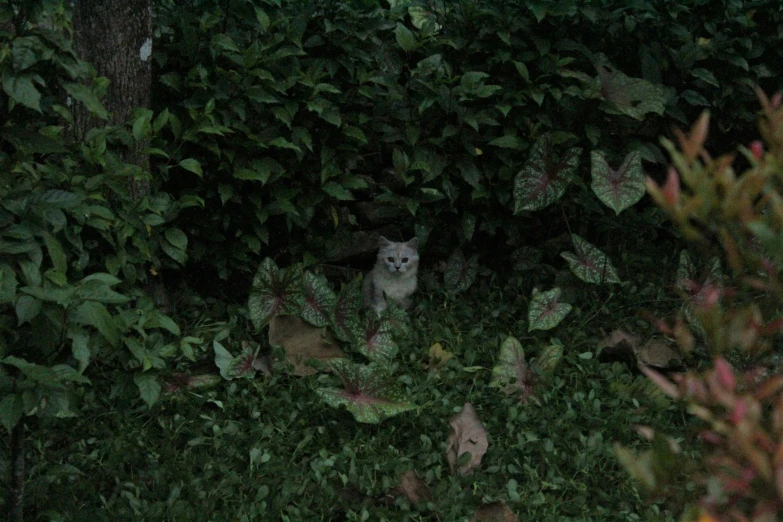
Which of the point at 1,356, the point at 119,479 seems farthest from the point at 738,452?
the point at 119,479

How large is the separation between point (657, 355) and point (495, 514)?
65.1 inches

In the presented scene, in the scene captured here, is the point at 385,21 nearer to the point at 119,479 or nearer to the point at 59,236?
the point at 59,236

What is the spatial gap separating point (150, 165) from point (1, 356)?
1985 mm

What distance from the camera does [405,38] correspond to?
5180mm

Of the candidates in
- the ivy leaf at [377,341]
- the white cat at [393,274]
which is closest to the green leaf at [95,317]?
the ivy leaf at [377,341]

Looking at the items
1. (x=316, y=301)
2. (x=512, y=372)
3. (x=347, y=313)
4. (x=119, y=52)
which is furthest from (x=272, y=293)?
(x=119, y=52)

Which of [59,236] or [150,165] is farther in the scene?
[150,165]

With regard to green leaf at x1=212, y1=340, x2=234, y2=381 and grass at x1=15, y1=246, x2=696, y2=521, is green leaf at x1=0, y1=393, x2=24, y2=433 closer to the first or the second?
grass at x1=15, y1=246, x2=696, y2=521

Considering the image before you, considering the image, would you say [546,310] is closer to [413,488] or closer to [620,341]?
[620,341]

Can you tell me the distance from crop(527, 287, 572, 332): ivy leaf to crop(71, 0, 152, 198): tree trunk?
2.21 meters

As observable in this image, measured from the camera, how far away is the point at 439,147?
545cm

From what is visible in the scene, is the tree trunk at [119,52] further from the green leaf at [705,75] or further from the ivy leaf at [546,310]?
the green leaf at [705,75]

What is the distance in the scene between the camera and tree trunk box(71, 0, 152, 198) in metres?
4.61

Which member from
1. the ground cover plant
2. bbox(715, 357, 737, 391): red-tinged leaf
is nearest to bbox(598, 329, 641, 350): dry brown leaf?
the ground cover plant
